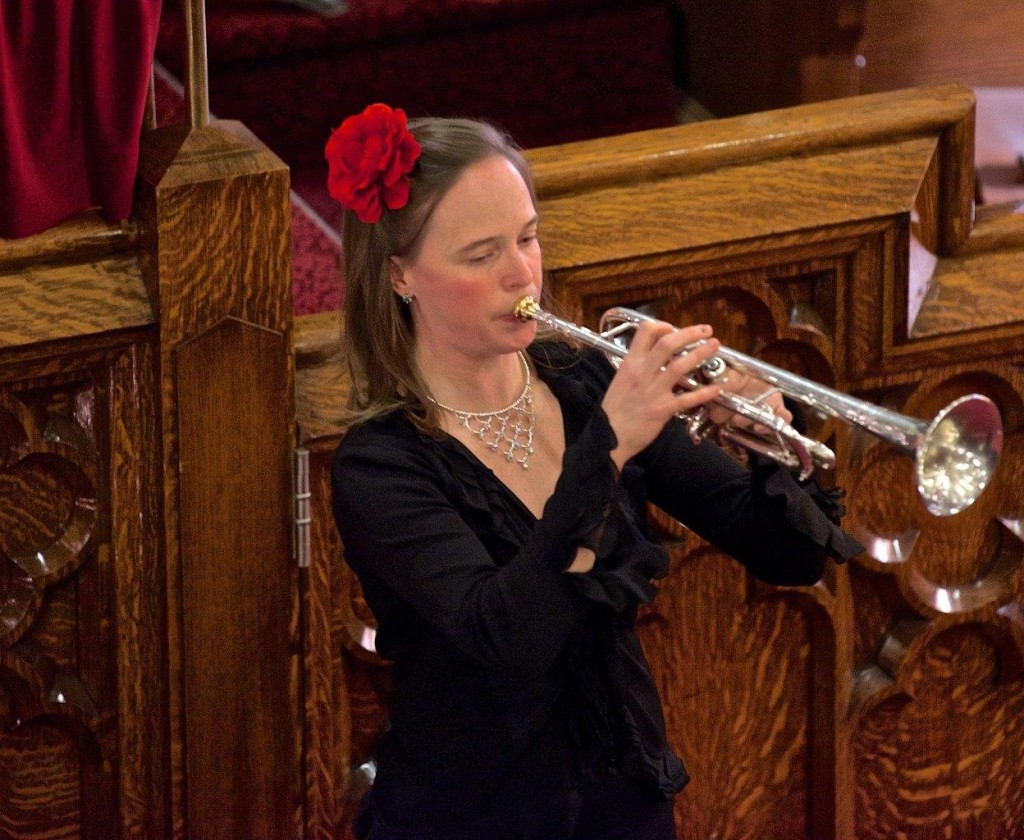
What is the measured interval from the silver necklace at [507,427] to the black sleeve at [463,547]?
0.26 feet

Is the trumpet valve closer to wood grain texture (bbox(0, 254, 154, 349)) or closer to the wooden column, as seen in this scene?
the wooden column

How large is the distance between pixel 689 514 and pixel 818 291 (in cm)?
46

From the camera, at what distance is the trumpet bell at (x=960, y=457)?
1815 mm

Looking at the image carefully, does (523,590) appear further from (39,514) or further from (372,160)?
(39,514)

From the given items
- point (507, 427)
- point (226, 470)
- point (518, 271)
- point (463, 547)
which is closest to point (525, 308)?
point (518, 271)

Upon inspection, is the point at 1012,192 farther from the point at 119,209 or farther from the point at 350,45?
the point at 119,209

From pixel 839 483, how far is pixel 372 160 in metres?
0.85

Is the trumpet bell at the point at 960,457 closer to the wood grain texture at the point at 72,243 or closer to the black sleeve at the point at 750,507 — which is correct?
the black sleeve at the point at 750,507

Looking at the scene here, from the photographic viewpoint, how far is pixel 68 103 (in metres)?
1.93

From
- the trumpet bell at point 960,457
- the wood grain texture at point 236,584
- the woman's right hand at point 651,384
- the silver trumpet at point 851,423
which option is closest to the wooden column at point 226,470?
the wood grain texture at point 236,584

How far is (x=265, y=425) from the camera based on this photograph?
204 cm

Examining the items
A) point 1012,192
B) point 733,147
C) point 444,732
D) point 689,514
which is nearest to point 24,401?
point 444,732

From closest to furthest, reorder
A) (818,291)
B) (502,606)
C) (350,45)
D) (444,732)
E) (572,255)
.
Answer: (502,606) < (444,732) < (572,255) < (818,291) < (350,45)

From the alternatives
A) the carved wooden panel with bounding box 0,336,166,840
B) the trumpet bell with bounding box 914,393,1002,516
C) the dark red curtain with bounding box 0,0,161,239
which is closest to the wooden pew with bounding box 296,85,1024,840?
the carved wooden panel with bounding box 0,336,166,840
